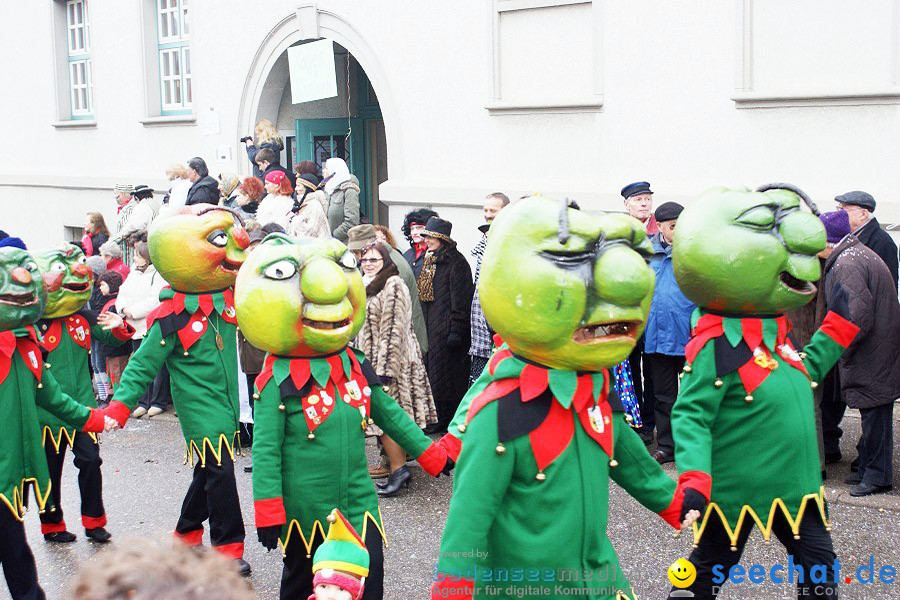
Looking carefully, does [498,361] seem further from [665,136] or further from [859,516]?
[665,136]

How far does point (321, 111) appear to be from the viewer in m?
→ 15.3

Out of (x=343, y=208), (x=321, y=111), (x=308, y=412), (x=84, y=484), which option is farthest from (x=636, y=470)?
(x=321, y=111)

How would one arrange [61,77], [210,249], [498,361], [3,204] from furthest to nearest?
1. [3,204]
2. [61,77]
3. [210,249]
4. [498,361]

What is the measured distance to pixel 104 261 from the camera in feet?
33.3

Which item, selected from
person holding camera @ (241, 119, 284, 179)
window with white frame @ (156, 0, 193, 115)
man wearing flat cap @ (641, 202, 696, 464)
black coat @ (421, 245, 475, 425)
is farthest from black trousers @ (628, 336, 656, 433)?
window with white frame @ (156, 0, 193, 115)

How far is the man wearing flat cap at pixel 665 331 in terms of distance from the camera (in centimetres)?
749

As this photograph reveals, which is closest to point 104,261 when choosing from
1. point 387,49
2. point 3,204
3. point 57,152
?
point 387,49

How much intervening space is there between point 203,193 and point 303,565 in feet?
24.5

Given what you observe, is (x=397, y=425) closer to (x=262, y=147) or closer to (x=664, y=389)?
(x=664, y=389)

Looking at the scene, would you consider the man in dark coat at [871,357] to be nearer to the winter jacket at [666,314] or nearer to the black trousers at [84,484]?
the winter jacket at [666,314]

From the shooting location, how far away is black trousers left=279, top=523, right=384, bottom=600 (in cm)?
462

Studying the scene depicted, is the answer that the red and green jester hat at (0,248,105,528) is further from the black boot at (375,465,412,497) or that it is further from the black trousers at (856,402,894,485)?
the black trousers at (856,402,894,485)

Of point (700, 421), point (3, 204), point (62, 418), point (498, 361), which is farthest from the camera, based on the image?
point (3, 204)

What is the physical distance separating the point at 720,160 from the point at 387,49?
465 centimetres
